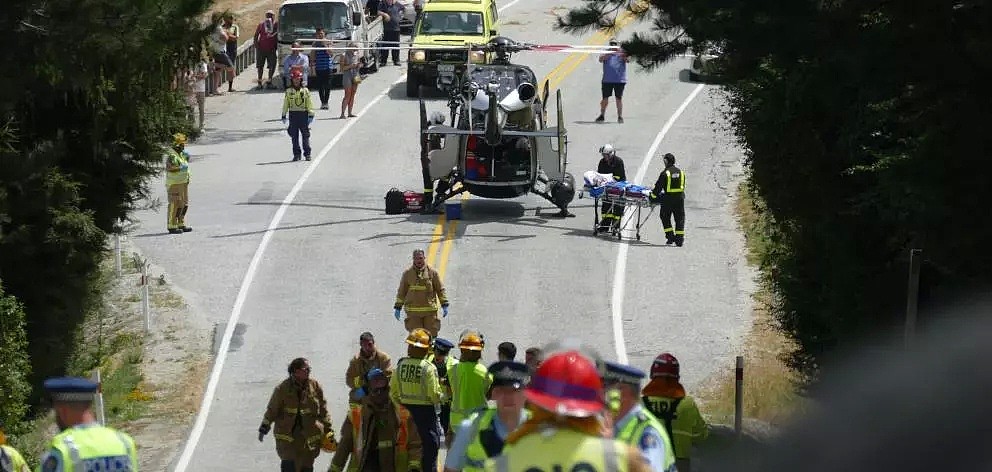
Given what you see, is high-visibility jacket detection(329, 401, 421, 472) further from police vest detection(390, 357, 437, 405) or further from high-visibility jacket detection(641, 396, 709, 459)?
high-visibility jacket detection(641, 396, 709, 459)

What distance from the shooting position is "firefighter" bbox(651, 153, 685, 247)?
26.8 m

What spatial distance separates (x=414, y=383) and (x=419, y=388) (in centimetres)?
6

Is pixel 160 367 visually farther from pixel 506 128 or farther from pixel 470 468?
pixel 470 468

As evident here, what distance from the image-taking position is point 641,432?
823cm

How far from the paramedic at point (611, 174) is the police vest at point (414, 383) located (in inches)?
513

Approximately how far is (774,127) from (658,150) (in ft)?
53.9

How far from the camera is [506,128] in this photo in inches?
1093

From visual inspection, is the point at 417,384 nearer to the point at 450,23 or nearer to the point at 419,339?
the point at 419,339

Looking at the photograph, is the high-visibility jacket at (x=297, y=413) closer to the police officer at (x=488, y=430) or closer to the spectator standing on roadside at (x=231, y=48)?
the police officer at (x=488, y=430)

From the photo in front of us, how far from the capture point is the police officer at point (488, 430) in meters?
8.98

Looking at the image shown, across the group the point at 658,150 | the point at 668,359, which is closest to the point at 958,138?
the point at 668,359

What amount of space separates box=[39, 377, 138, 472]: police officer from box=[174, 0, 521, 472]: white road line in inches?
384

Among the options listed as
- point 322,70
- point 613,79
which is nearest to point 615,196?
point 613,79

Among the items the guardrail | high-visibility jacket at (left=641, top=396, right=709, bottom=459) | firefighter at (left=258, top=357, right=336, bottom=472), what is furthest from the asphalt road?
high-visibility jacket at (left=641, top=396, right=709, bottom=459)
